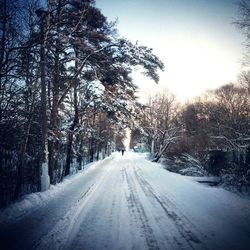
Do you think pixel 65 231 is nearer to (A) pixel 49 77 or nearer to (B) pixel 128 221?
(B) pixel 128 221

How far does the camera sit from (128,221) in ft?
24.7

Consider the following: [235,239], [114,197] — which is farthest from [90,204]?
[235,239]

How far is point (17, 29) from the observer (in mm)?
10016

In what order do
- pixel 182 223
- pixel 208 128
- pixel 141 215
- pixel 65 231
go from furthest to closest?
pixel 208 128
pixel 141 215
pixel 182 223
pixel 65 231

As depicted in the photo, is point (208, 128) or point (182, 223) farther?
point (208, 128)

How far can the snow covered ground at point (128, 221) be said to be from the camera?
5922 millimetres

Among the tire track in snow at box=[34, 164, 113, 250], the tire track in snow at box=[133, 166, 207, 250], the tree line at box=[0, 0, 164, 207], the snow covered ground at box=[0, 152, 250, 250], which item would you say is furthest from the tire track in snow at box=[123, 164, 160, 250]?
the tree line at box=[0, 0, 164, 207]

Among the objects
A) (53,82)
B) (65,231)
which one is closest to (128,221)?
(65,231)

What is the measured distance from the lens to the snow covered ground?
5.92 meters

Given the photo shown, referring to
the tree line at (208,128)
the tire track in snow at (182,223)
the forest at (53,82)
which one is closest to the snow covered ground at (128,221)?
the tire track in snow at (182,223)

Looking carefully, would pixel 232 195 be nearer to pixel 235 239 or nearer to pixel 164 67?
pixel 235 239

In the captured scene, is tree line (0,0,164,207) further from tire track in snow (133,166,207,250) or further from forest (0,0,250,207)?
tire track in snow (133,166,207,250)

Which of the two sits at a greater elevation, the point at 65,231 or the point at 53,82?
the point at 53,82

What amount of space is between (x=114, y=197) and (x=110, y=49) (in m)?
8.65
